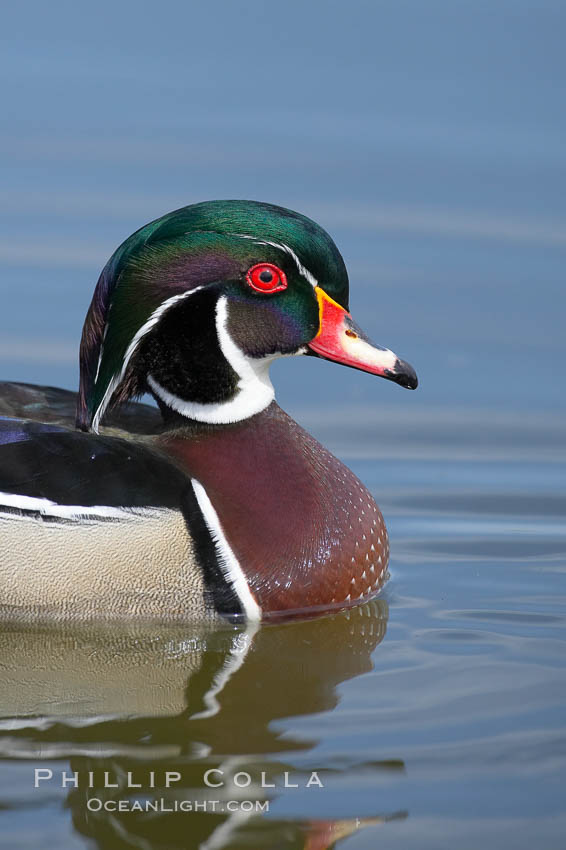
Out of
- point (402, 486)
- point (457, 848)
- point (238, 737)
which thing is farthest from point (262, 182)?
point (457, 848)

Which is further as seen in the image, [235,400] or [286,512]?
[235,400]

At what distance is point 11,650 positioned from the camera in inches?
239

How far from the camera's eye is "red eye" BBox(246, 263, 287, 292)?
6.28 m

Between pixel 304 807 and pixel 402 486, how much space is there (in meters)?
3.26

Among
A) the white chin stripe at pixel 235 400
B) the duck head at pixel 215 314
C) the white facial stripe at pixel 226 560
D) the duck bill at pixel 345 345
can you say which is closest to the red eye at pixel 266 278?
the duck head at pixel 215 314

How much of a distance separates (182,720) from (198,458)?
4.22 feet

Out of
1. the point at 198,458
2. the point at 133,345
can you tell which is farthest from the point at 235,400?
the point at 133,345

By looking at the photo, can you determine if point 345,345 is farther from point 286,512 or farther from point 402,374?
point 286,512

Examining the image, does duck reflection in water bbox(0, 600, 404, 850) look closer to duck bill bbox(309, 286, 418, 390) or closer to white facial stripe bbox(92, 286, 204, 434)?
white facial stripe bbox(92, 286, 204, 434)

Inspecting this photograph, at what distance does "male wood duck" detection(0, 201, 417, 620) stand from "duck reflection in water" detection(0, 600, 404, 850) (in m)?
0.13

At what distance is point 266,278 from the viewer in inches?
248

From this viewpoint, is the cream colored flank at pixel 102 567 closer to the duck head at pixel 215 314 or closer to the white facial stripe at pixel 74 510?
the white facial stripe at pixel 74 510

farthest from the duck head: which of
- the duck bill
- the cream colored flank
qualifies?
the cream colored flank

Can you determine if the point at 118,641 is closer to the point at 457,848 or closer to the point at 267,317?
the point at 267,317
